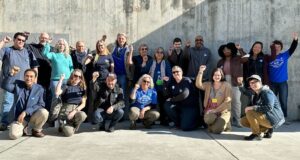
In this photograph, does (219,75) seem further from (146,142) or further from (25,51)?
(25,51)

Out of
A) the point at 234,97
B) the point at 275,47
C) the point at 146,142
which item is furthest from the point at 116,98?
the point at 275,47

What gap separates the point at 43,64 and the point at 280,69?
4.82m

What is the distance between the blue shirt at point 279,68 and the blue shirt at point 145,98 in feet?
8.33

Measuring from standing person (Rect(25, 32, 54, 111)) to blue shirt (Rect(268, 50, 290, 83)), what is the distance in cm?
450

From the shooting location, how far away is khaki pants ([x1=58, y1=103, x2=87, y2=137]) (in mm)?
6730

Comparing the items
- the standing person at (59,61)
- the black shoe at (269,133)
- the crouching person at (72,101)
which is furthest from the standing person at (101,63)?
the black shoe at (269,133)

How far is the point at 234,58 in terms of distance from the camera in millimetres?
8188

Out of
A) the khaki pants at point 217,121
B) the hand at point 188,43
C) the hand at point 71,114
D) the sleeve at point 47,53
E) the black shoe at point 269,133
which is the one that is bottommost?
the black shoe at point 269,133

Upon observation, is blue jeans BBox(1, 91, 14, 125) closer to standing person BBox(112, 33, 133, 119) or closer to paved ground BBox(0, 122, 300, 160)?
paved ground BBox(0, 122, 300, 160)

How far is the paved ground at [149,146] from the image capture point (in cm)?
535

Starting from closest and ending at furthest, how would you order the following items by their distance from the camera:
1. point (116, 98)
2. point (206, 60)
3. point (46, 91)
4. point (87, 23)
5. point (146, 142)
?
point (146, 142)
point (116, 98)
point (46, 91)
point (206, 60)
point (87, 23)

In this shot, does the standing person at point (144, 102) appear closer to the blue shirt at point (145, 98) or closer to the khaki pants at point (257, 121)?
the blue shirt at point (145, 98)

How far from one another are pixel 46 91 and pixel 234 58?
3827 millimetres

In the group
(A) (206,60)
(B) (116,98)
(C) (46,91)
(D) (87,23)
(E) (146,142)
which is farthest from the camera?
(D) (87,23)
